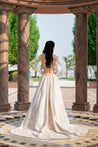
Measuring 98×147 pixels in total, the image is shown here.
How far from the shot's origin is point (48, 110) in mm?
8242

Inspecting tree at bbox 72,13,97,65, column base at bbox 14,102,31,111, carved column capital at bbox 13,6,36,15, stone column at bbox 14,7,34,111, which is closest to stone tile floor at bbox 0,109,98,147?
column base at bbox 14,102,31,111

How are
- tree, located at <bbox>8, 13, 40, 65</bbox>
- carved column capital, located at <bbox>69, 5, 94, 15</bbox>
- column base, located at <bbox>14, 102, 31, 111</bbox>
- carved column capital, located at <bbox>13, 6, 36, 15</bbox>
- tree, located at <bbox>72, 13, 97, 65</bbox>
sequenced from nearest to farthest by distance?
carved column capital, located at <bbox>69, 5, 94, 15</bbox>, carved column capital, located at <bbox>13, 6, 36, 15</bbox>, column base, located at <bbox>14, 102, 31, 111</bbox>, tree, located at <bbox>72, 13, 97, 65</bbox>, tree, located at <bbox>8, 13, 40, 65</bbox>

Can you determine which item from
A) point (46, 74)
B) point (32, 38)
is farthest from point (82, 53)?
point (32, 38)

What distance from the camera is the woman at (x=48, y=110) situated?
7984mm

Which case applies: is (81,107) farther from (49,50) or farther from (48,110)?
(49,50)

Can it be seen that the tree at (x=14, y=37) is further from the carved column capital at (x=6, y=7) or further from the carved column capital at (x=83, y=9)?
the carved column capital at (x=83, y=9)

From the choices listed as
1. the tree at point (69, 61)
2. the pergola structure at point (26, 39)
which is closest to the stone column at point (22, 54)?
the pergola structure at point (26, 39)

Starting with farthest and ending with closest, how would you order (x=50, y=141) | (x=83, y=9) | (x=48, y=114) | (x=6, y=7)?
(x=83, y=9) < (x=6, y=7) < (x=48, y=114) < (x=50, y=141)

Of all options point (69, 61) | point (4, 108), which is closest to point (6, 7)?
point (4, 108)

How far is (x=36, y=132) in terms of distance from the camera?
7.91 m

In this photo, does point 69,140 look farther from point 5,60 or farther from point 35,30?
point 35,30

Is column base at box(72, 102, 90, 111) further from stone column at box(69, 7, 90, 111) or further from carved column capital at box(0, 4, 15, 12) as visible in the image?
carved column capital at box(0, 4, 15, 12)

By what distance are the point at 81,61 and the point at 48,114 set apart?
18.7ft

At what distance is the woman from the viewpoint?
798cm
